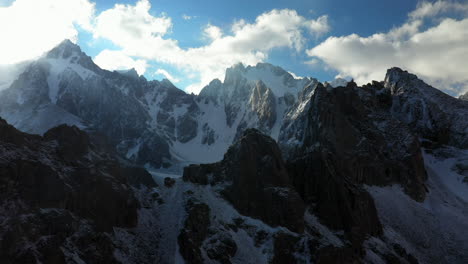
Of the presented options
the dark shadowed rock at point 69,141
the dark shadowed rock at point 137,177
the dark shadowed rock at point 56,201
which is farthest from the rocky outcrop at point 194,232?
the dark shadowed rock at point 69,141

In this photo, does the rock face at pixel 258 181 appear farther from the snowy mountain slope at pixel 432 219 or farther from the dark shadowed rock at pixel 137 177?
the snowy mountain slope at pixel 432 219

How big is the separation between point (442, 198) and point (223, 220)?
205 ft

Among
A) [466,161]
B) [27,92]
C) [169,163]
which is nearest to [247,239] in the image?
[466,161]

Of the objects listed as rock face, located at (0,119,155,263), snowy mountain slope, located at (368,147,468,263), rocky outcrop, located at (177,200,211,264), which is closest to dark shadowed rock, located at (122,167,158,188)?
rock face, located at (0,119,155,263)

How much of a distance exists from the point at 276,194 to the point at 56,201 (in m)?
38.0

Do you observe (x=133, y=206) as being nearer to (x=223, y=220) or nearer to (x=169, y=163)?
(x=223, y=220)

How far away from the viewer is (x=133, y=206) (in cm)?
6425

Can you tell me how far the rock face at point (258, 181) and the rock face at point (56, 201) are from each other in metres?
20.5

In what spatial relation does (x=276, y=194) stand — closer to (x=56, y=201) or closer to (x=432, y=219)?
(x=56, y=201)

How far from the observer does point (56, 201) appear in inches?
2042

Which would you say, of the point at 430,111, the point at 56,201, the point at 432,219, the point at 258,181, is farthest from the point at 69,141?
the point at 430,111

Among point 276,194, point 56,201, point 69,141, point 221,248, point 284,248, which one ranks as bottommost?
point 221,248

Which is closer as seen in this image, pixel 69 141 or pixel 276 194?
pixel 69 141

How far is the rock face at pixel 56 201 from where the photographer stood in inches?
1758
